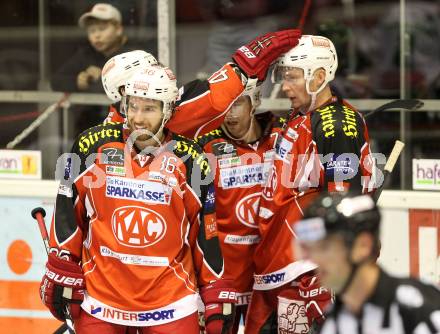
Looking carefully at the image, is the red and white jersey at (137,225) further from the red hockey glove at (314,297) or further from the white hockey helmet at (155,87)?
the red hockey glove at (314,297)

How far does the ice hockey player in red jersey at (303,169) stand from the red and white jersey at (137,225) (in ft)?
1.21

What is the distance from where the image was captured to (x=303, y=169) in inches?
187

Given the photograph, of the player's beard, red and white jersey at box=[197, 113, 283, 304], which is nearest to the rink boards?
red and white jersey at box=[197, 113, 283, 304]

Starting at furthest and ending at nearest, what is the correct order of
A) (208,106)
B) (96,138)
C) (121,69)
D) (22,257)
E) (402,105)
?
1. (22,257)
2. (402,105)
3. (121,69)
4. (208,106)
5. (96,138)

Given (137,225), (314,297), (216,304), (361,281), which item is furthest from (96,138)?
(361,281)

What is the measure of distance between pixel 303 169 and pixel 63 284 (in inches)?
37.9

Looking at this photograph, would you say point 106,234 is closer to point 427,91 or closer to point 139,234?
point 139,234

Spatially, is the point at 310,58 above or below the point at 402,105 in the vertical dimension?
above

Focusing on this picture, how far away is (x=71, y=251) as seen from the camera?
4.56 m

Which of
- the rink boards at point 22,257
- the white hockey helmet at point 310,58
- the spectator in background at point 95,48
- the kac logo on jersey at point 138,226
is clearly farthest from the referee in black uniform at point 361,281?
the spectator in background at point 95,48

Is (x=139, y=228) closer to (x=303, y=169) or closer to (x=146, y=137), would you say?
(x=146, y=137)

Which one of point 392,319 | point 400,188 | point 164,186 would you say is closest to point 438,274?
point 400,188

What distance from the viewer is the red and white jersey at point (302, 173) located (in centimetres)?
464

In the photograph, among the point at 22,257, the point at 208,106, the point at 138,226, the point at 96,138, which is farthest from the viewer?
the point at 22,257
